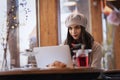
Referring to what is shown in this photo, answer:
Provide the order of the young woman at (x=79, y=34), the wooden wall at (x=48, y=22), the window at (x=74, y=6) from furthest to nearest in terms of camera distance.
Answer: the window at (x=74, y=6), the wooden wall at (x=48, y=22), the young woman at (x=79, y=34)

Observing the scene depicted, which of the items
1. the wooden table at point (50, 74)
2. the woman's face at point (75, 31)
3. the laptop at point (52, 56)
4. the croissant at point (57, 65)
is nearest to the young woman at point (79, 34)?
the woman's face at point (75, 31)

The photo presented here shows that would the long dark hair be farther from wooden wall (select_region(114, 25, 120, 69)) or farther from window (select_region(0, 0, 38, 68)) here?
wooden wall (select_region(114, 25, 120, 69))

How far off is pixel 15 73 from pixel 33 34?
3.17 meters

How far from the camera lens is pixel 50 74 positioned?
161 centimetres

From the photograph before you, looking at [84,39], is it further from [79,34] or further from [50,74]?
[50,74]

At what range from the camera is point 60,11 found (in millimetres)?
4801

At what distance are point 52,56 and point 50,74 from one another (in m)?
0.63

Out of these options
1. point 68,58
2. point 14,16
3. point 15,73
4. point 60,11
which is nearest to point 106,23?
point 60,11

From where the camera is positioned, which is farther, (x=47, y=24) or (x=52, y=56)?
(x=47, y=24)

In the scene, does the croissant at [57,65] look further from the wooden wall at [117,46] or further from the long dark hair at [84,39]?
the wooden wall at [117,46]

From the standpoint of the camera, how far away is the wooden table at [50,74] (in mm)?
1559

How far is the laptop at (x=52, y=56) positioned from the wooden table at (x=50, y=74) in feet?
1.73

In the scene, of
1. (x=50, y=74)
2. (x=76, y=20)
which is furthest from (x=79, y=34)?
(x=50, y=74)

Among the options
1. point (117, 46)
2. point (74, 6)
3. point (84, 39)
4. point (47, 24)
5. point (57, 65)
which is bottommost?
point (117, 46)
